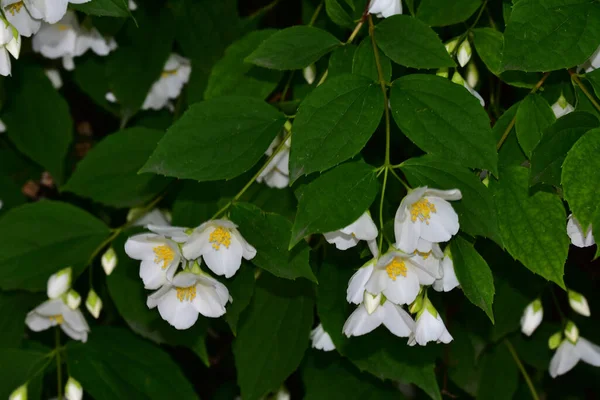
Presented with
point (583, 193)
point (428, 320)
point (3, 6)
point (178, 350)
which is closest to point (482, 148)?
point (583, 193)

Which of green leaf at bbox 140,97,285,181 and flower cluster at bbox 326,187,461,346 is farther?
green leaf at bbox 140,97,285,181

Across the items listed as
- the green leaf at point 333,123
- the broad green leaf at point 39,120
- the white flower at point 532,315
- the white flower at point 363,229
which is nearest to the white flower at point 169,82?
the broad green leaf at point 39,120

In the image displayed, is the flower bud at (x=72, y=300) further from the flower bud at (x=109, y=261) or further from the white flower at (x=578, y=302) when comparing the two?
the white flower at (x=578, y=302)

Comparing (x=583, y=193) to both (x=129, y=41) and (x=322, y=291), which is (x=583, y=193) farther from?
(x=129, y=41)

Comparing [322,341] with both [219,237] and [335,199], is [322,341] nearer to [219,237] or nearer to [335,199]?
[219,237]

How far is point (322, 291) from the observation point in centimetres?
171

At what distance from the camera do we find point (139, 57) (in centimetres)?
202

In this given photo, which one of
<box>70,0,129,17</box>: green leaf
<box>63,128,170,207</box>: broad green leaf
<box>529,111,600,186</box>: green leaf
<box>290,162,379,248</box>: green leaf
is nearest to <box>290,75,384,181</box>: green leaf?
<box>290,162,379,248</box>: green leaf

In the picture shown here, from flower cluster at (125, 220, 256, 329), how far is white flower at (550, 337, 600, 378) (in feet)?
3.04

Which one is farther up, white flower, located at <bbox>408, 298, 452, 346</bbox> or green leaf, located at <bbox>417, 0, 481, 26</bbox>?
green leaf, located at <bbox>417, 0, 481, 26</bbox>

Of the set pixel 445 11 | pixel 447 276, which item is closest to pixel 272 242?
pixel 447 276

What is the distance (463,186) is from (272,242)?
0.36m

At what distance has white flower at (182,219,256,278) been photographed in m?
1.36

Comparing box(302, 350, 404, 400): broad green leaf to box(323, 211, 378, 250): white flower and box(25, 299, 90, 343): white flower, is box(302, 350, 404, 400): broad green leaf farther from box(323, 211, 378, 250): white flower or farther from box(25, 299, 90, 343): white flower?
box(323, 211, 378, 250): white flower
